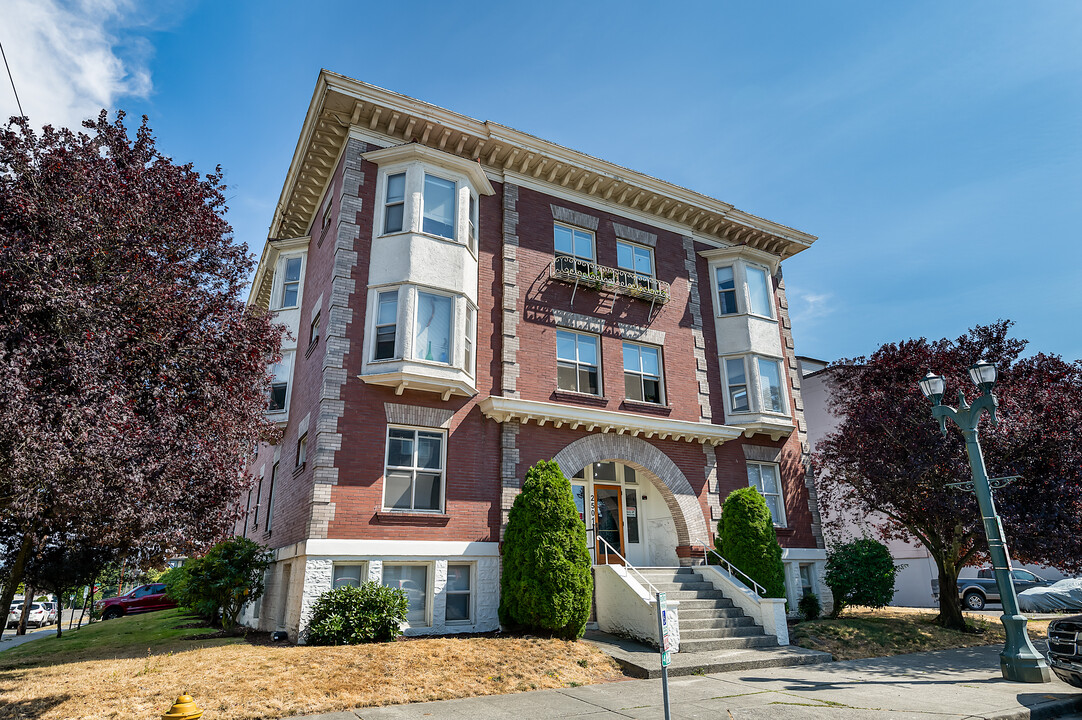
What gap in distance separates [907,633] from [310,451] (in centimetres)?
1494

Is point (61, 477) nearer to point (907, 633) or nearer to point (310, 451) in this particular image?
point (310, 451)

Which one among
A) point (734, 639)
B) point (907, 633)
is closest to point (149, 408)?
point (734, 639)

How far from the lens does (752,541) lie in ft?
53.4

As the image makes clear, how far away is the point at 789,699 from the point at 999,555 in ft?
16.0

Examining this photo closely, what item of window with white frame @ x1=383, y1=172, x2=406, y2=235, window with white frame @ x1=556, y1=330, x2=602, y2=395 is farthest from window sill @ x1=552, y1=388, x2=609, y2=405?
window with white frame @ x1=383, y1=172, x2=406, y2=235

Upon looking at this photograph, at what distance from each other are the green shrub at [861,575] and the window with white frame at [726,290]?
807 centimetres

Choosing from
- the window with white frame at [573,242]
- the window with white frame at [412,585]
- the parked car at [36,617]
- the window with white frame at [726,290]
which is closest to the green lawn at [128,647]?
the window with white frame at [412,585]

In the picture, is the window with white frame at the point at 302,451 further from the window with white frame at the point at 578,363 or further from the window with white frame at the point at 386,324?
the window with white frame at the point at 578,363

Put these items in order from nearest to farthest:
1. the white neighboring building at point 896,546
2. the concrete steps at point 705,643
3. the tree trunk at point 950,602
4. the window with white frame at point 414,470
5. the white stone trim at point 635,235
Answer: the concrete steps at point 705,643, the window with white frame at point 414,470, the tree trunk at point 950,602, the white stone trim at point 635,235, the white neighboring building at point 896,546

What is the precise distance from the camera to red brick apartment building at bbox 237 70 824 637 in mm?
14586

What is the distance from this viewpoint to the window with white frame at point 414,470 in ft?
48.1

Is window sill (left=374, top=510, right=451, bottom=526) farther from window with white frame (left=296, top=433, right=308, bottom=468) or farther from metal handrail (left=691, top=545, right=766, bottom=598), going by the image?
metal handrail (left=691, top=545, right=766, bottom=598)

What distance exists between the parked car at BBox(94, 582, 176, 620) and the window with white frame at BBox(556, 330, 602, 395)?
79.6ft

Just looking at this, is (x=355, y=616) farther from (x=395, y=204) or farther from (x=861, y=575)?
(x=861, y=575)
